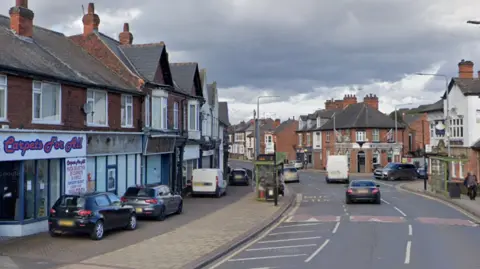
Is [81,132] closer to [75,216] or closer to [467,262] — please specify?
[75,216]

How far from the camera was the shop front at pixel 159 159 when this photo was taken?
2764 cm

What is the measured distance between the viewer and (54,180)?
19.5 metres

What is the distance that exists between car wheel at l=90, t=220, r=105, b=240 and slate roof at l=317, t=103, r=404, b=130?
59.9m

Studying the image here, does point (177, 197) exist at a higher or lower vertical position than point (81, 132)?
lower

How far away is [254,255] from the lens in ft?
48.3

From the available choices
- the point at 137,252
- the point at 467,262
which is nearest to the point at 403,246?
the point at 467,262

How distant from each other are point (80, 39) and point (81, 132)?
10443 mm

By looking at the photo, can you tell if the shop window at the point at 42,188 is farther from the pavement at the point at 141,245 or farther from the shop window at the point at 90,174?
the shop window at the point at 90,174

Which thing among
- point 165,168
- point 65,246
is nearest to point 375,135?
point 165,168

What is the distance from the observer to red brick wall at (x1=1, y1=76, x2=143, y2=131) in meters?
Answer: 17.2

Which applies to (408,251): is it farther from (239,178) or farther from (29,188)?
(239,178)

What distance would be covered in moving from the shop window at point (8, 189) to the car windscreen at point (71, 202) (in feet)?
7.70

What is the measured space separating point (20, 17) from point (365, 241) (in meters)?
15.9

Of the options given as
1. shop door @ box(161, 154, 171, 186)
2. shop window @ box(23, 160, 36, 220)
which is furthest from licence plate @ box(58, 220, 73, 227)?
shop door @ box(161, 154, 171, 186)
